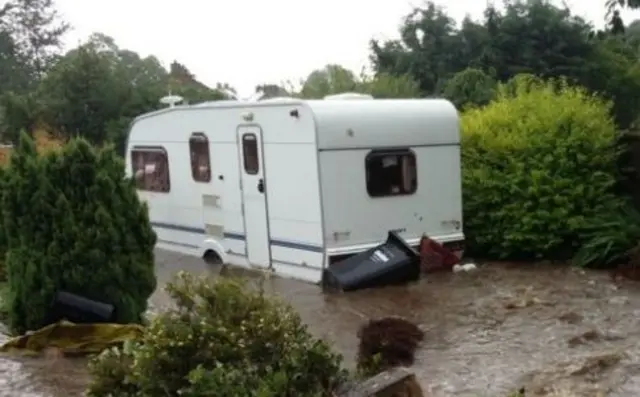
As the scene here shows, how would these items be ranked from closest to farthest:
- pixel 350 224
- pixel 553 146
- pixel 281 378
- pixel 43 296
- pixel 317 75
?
pixel 281 378 < pixel 43 296 < pixel 350 224 < pixel 553 146 < pixel 317 75

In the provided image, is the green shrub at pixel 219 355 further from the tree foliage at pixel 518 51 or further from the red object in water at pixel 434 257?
the tree foliage at pixel 518 51

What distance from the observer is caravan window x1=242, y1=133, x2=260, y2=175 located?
13.8 m

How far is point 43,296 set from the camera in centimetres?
870

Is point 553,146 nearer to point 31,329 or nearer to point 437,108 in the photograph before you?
point 437,108

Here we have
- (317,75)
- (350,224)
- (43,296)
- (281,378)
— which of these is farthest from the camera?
(317,75)

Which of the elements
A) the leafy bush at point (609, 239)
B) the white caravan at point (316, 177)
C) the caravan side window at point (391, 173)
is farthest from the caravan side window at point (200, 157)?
the leafy bush at point (609, 239)

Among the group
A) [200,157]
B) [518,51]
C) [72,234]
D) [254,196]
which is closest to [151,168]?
[200,157]

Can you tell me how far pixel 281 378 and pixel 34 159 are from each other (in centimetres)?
456

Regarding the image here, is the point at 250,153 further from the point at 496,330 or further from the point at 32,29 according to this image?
the point at 32,29


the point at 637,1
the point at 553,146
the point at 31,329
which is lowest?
the point at 31,329

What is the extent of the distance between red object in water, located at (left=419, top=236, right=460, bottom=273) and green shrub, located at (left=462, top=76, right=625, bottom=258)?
99cm

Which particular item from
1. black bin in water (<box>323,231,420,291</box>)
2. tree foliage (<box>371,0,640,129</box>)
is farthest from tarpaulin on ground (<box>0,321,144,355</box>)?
tree foliage (<box>371,0,640,129</box>)

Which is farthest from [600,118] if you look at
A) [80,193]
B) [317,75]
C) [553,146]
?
[317,75]

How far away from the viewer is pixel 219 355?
5465 mm
